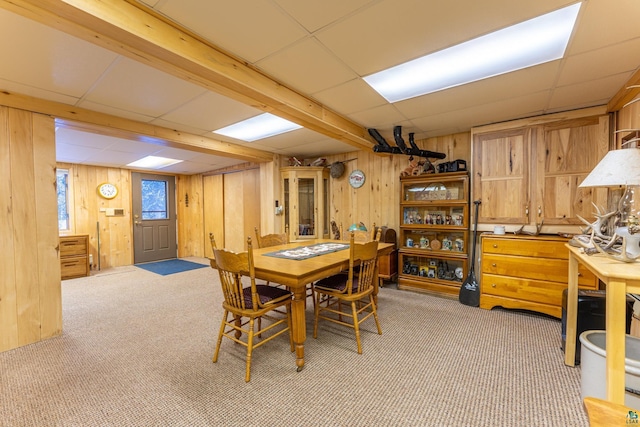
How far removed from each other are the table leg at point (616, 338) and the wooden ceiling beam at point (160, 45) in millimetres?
2317

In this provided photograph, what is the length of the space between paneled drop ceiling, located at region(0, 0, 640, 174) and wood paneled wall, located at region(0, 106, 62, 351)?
0.40 m

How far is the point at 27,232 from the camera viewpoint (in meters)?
2.43

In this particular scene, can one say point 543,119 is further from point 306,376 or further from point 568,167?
point 306,376

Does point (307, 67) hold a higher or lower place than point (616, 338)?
higher

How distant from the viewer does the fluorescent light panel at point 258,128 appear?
317 centimetres

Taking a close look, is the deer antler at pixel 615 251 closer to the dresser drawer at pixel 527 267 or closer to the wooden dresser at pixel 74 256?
the dresser drawer at pixel 527 267

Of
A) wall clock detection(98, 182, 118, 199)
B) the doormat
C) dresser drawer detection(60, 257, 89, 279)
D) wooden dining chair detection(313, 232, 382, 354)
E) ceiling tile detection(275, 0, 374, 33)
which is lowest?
the doormat

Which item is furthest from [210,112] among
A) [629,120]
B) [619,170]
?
[629,120]

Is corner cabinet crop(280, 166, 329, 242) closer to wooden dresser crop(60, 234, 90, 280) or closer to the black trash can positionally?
the black trash can

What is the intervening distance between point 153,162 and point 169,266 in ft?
7.26

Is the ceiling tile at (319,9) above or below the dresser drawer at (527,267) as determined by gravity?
above

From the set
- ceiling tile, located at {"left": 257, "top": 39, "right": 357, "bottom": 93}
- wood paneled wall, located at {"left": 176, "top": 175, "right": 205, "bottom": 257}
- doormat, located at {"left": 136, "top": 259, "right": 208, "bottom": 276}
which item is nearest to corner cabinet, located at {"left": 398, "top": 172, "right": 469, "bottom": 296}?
ceiling tile, located at {"left": 257, "top": 39, "right": 357, "bottom": 93}

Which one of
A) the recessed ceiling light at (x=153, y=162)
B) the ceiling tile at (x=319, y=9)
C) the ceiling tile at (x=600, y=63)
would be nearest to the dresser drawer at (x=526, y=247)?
the ceiling tile at (x=600, y=63)

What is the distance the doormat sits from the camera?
533 centimetres
